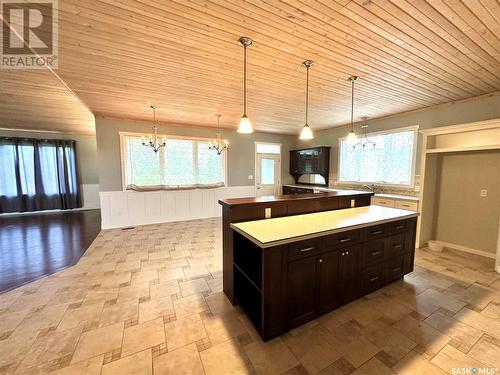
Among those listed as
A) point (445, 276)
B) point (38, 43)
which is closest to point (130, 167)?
point (38, 43)

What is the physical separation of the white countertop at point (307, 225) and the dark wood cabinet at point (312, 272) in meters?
0.07

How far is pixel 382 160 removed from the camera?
4918 mm

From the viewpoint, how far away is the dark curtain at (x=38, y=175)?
6398 millimetres

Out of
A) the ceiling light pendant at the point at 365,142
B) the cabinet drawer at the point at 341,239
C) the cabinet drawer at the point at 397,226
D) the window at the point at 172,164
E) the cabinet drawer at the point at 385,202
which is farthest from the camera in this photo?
the window at the point at 172,164

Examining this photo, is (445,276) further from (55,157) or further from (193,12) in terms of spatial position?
(55,157)

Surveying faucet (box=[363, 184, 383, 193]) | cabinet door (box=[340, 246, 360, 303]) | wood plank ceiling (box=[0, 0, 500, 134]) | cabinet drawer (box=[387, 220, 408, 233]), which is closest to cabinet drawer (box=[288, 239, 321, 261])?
cabinet door (box=[340, 246, 360, 303])

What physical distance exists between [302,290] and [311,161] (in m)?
5.08

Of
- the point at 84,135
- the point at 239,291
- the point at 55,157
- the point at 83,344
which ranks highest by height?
the point at 84,135

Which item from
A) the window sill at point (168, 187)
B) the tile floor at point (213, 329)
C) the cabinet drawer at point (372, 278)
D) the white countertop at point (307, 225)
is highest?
the window sill at point (168, 187)

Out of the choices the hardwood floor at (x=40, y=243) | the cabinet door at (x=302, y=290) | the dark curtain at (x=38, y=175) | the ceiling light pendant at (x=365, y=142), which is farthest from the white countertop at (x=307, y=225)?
the dark curtain at (x=38, y=175)

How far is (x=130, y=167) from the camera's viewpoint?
5.27 m

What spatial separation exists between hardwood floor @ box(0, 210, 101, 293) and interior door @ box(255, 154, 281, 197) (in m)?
4.66

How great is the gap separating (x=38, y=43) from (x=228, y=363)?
344cm

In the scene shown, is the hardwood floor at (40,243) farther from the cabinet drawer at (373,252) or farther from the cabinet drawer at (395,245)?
the cabinet drawer at (395,245)
